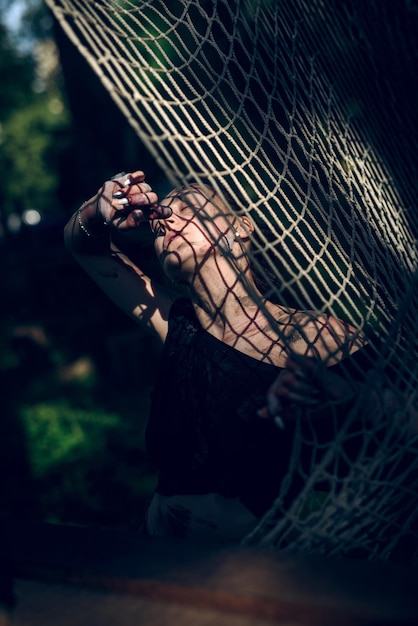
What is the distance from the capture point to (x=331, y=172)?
6.16 feet

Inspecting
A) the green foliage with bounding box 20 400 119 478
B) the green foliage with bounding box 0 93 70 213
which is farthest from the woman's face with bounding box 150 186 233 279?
the green foliage with bounding box 0 93 70 213

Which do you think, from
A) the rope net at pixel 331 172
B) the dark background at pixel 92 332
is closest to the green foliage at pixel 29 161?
the dark background at pixel 92 332

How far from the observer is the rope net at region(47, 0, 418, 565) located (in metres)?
1.28

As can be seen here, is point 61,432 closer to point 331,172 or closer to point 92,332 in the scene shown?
point 92,332

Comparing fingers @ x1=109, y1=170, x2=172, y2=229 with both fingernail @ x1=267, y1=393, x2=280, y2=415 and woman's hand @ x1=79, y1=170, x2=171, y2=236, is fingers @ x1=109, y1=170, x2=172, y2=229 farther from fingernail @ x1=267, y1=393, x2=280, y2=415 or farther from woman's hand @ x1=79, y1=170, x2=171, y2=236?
fingernail @ x1=267, y1=393, x2=280, y2=415

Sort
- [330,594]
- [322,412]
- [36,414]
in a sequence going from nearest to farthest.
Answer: [330,594] → [322,412] → [36,414]

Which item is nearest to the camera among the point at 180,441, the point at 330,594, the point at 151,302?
the point at 330,594

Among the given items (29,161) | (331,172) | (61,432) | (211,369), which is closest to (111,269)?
(211,369)

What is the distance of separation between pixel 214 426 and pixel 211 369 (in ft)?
0.51

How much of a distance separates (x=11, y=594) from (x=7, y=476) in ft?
8.96

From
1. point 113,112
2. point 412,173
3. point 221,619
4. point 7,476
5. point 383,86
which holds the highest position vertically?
point 113,112

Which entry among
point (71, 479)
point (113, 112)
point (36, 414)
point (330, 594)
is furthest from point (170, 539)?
point (113, 112)

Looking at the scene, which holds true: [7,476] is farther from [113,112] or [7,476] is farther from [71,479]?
[113,112]

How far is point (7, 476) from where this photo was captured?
3.66m
